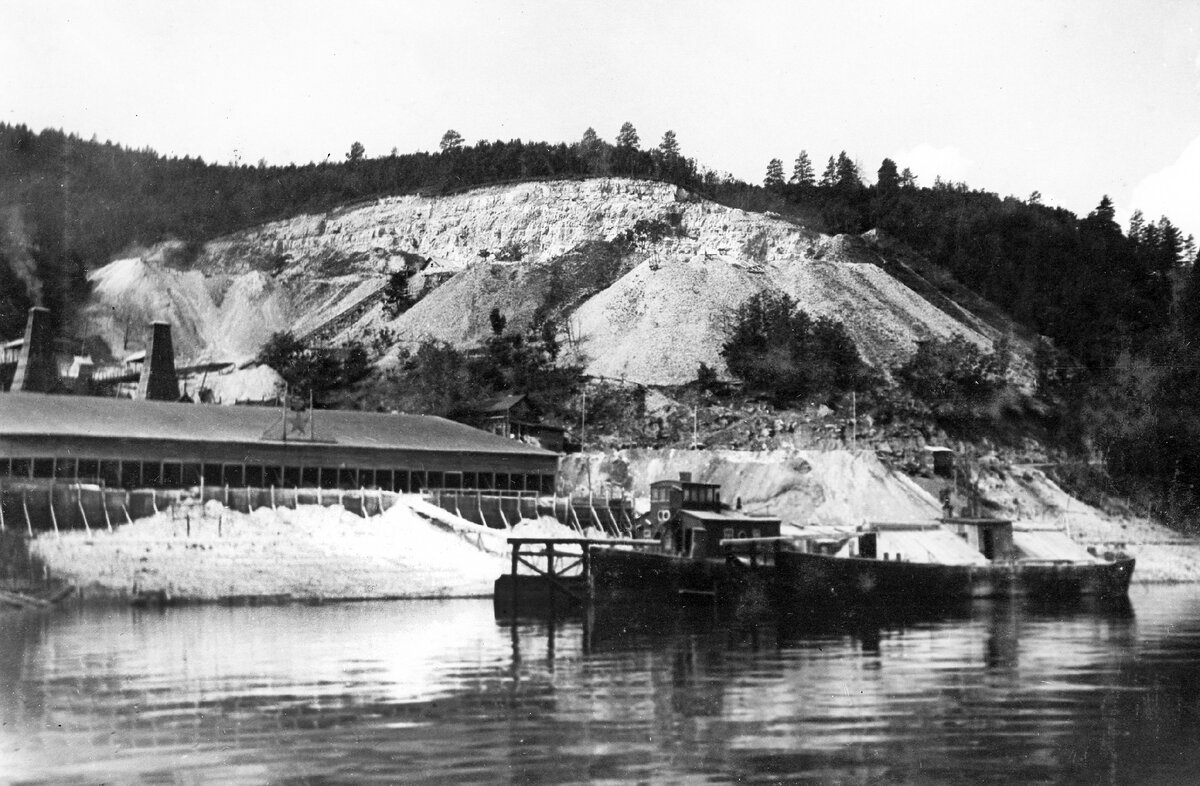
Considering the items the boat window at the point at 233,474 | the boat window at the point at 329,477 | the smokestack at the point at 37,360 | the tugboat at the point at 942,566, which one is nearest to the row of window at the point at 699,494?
the tugboat at the point at 942,566

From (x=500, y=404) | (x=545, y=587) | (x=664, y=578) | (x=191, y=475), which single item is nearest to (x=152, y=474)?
(x=191, y=475)

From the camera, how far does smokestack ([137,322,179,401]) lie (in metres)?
70.6

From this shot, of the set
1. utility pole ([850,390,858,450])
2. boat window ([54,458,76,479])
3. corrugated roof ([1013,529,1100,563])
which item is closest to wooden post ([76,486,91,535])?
boat window ([54,458,76,479])

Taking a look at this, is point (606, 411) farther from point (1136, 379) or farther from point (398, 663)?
point (398, 663)

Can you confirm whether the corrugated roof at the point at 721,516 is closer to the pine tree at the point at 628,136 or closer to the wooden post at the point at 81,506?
the wooden post at the point at 81,506

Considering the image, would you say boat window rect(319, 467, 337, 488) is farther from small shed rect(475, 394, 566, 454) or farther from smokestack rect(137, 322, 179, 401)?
smokestack rect(137, 322, 179, 401)

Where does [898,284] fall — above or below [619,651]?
above

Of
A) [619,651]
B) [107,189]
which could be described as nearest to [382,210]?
[107,189]

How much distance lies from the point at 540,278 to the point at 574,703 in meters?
96.0

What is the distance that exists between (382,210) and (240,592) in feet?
334

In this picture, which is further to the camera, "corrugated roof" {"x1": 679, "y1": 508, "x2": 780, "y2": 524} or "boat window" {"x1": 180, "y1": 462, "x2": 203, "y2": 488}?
"boat window" {"x1": 180, "y1": 462, "x2": 203, "y2": 488}

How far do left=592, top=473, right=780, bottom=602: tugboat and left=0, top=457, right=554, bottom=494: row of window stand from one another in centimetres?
1089

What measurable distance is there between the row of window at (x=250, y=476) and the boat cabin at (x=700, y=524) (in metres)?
11.0

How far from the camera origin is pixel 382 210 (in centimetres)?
14025
